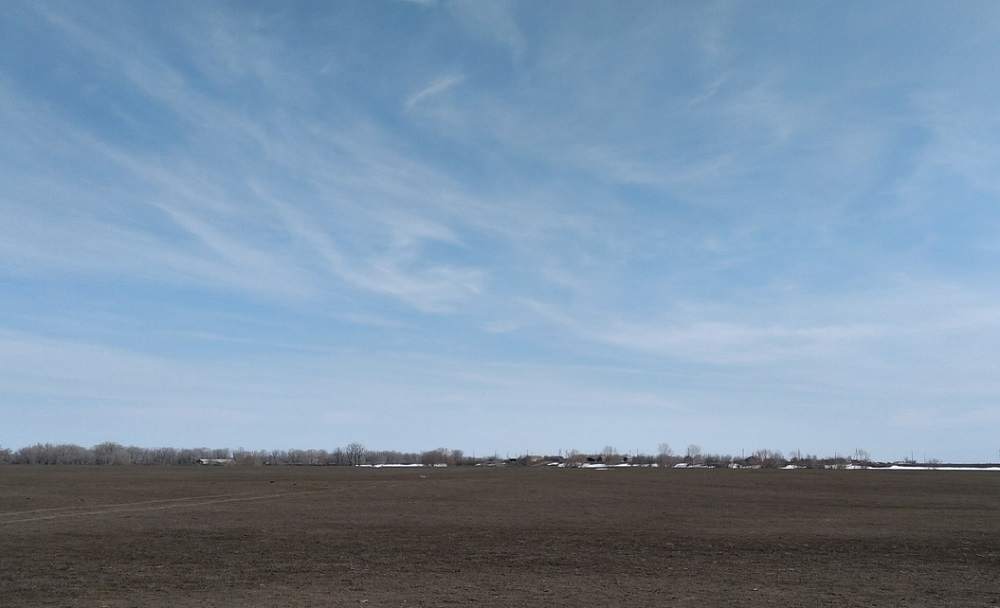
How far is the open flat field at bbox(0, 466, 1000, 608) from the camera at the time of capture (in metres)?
14.9

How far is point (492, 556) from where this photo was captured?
66.7ft

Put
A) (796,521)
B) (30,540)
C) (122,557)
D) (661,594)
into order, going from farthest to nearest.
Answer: (796,521)
(30,540)
(122,557)
(661,594)

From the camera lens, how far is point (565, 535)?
25.2 meters

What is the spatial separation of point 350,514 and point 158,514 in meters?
7.88

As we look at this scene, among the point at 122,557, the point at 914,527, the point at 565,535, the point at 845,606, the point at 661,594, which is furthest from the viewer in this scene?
the point at 914,527

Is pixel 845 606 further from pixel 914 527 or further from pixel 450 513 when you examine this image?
pixel 450 513

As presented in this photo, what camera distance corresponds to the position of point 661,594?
15008mm

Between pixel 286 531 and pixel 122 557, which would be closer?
pixel 122 557

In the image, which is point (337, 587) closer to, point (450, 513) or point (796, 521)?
point (450, 513)

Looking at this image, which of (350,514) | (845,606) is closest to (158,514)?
(350,514)

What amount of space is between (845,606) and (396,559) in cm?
1068

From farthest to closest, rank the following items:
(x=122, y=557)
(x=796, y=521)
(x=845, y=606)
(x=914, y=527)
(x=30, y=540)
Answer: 1. (x=796, y=521)
2. (x=914, y=527)
3. (x=30, y=540)
4. (x=122, y=557)
5. (x=845, y=606)

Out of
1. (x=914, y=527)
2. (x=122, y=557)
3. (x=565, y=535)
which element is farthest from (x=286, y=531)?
(x=914, y=527)

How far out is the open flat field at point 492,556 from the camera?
48.7ft
